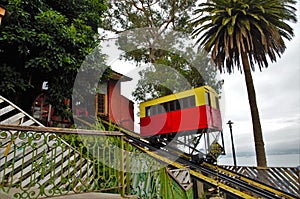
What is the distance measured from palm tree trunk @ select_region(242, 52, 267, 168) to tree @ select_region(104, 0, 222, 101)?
3.30 m

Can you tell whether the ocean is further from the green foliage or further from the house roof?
the house roof

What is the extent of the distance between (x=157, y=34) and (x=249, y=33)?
5.55m

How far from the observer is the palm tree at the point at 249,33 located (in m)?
8.02

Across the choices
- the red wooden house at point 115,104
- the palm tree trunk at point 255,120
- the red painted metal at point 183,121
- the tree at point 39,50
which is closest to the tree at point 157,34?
the red wooden house at point 115,104

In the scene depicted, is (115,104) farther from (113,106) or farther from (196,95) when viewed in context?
(196,95)

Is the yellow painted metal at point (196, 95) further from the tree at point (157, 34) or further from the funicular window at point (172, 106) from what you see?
the tree at point (157, 34)

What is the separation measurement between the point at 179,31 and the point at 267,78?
554 cm

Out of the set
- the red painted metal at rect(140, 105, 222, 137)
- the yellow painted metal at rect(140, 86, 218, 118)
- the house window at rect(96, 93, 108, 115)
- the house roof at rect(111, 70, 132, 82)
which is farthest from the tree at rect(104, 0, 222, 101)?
the red painted metal at rect(140, 105, 222, 137)

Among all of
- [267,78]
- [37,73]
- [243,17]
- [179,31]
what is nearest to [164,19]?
[179,31]

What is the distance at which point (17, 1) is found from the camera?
185 inches

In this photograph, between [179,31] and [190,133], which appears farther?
[179,31]

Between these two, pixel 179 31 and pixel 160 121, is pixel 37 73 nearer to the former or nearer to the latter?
pixel 160 121

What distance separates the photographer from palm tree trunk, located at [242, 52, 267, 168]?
740 centimetres

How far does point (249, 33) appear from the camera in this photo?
26.5 ft
